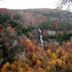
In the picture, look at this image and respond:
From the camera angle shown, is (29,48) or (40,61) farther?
(29,48)

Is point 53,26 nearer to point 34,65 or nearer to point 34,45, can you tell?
point 34,45

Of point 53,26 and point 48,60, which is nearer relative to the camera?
point 48,60

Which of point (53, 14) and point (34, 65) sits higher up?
point (53, 14)

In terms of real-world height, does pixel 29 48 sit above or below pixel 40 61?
above

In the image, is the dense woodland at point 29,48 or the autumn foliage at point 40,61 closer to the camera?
the autumn foliage at point 40,61

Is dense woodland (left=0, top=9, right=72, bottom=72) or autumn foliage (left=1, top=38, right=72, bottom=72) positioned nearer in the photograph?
autumn foliage (left=1, top=38, right=72, bottom=72)

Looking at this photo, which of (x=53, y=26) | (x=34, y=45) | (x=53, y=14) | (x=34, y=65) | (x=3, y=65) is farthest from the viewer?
(x=53, y=14)

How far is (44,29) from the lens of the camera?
2578 cm

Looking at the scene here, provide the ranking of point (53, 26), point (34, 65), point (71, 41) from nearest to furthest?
1. point (34, 65)
2. point (71, 41)
3. point (53, 26)

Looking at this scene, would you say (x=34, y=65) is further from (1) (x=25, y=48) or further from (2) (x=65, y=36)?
(2) (x=65, y=36)

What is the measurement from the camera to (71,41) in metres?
24.4

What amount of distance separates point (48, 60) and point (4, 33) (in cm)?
316

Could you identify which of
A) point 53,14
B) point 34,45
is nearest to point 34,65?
point 34,45

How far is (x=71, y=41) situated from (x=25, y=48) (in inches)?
202
